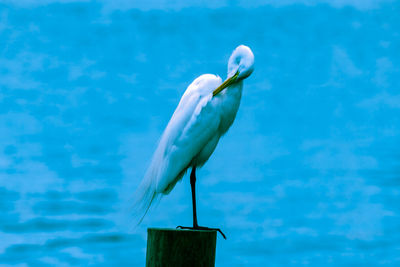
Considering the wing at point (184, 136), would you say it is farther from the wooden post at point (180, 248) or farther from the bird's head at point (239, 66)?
the wooden post at point (180, 248)

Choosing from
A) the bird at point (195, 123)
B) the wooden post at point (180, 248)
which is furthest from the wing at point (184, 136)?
the wooden post at point (180, 248)

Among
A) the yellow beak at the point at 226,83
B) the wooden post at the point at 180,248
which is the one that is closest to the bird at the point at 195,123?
the yellow beak at the point at 226,83

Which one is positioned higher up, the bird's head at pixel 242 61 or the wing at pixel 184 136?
the bird's head at pixel 242 61

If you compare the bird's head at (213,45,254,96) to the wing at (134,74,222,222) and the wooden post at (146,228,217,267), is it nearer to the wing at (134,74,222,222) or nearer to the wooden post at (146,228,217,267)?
the wing at (134,74,222,222)

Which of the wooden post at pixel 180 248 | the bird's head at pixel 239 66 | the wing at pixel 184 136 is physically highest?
the bird's head at pixel 239 66

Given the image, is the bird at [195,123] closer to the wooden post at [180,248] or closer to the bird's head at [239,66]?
the bird's head at [239,66]

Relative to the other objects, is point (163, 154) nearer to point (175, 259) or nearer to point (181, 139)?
point (181, 139)

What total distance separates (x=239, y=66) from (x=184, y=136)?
58 cm

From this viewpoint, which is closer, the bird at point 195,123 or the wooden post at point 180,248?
the wooden post at point 180,248

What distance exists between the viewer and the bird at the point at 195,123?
3580 mm

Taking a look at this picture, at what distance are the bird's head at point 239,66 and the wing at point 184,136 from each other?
4.5 inches

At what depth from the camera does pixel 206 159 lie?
384cm

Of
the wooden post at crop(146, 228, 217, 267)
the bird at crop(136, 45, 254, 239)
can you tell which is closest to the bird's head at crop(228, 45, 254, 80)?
the bird at crop(136, 45, 254, 239)

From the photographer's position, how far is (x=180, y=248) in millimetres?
2350
